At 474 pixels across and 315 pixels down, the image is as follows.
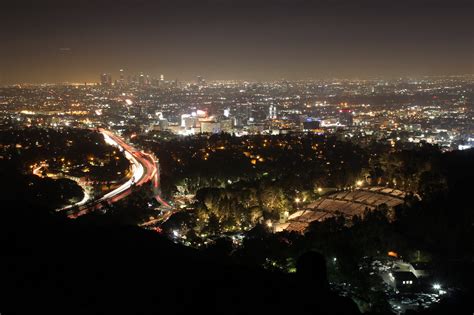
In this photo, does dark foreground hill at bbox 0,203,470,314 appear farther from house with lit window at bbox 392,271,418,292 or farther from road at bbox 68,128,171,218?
road at bbox 68,128,171,218

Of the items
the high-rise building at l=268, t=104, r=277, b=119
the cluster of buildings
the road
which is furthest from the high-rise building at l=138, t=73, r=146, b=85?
the road

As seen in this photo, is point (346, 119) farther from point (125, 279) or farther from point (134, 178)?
point (125, 279)

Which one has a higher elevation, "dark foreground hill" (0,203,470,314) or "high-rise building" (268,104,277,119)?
"dark foreground hill" (0,203,470,314)

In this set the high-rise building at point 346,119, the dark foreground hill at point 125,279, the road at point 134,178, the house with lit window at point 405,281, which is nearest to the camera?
the dark foreground hill at point 125,279

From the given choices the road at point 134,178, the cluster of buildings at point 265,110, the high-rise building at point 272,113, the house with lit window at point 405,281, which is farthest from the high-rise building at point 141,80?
the house with lit window at point 405,281

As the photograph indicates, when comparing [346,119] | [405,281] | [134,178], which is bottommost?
[346,119]

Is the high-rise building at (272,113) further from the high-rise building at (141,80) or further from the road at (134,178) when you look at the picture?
the high-rise building at (141,80)

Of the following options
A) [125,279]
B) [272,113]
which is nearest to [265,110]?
Answer: [272,113]

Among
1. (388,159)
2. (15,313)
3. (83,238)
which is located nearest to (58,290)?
(15,313)
